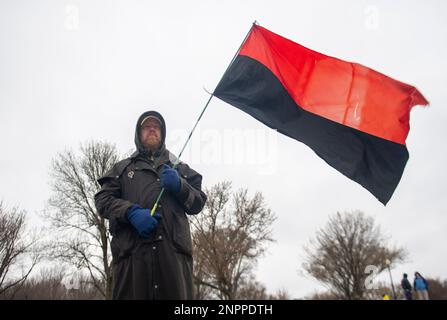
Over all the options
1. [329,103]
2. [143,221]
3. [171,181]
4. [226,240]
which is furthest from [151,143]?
[226,240]

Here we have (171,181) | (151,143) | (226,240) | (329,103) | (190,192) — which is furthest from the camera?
(226,240)

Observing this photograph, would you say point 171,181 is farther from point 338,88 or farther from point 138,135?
point 338,88

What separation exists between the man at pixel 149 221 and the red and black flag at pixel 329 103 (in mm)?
1564

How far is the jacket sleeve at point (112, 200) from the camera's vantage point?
3096 millimetres

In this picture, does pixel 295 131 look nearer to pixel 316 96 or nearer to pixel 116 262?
pixel 316 96

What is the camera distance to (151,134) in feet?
12.5

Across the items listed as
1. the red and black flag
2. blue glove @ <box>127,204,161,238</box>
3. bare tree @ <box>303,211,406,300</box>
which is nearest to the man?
blue glove @ <box>127,204,161,238</box>

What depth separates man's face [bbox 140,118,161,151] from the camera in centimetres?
377

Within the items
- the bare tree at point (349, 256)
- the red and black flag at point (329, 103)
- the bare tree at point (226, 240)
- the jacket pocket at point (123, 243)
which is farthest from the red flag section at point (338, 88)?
the bare tree at point (349, 256)

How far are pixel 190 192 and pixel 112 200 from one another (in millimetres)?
742

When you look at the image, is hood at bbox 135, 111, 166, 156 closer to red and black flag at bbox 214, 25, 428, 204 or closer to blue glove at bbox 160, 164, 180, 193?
blue glove at bbox 160, 164, 180, 193
